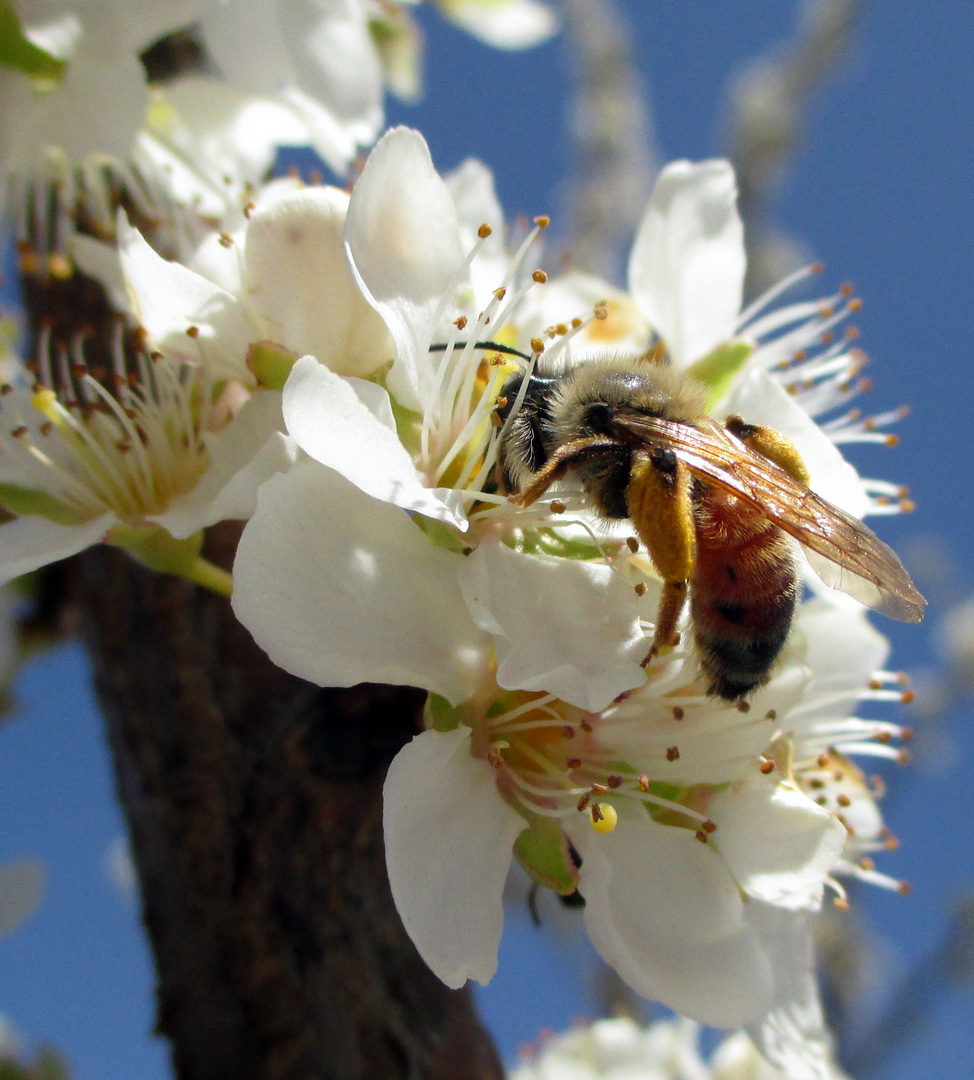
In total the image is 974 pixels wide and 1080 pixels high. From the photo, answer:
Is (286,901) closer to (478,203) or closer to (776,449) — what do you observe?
(776,449)

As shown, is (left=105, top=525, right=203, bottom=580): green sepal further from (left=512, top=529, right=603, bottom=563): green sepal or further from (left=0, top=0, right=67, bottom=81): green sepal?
(left=0, top=0, right=67, bottom=81): green sepal

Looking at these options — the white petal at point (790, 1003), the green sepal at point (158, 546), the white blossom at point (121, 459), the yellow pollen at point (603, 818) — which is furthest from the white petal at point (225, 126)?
the white petal at point (790, 1003)

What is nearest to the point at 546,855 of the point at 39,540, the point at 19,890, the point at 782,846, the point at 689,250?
the point at 782,846

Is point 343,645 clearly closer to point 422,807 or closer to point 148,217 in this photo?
point 422,807

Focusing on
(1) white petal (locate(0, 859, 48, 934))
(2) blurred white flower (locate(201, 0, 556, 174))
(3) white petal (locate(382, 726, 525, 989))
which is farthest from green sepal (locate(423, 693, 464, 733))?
(1) white petal (locate(0, 859, 48, 934))

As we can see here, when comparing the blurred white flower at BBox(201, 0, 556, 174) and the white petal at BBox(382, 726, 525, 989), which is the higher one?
the blurred white flower at BBox(201, 0, 556, 174)

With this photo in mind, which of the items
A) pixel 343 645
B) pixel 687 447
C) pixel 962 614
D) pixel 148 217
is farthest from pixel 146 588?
pixel 962 614
